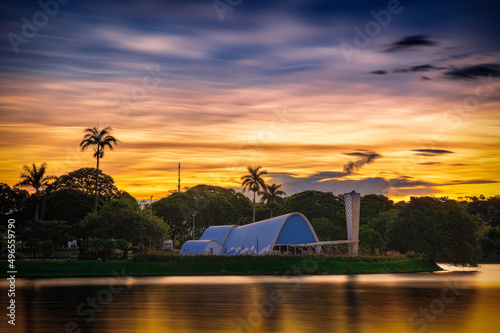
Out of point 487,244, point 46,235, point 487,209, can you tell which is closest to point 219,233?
point 46,235

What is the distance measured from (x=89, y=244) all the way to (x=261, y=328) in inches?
2021

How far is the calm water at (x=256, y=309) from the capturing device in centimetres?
2639

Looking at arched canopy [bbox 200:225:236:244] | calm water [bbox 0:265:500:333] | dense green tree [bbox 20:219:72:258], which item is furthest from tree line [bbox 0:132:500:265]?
calm water [bbox 0:265:500:333]

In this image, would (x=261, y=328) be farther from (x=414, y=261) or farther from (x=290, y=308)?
(x=414, y=261)

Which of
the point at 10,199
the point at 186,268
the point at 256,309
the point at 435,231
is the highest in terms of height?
the point at 10,199

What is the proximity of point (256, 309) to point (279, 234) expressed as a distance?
4856 cm

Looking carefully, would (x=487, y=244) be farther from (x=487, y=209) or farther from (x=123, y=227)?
(x=123, y=227)

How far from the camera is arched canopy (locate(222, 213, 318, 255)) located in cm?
8012

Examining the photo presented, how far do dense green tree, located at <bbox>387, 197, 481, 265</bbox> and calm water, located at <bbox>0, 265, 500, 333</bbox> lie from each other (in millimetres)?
37575

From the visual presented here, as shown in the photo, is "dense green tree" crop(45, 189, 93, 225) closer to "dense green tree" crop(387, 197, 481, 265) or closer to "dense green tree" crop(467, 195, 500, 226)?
"dense green tree" crop(387, 197, 481, 265)

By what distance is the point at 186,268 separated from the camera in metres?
69.1

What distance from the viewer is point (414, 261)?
3216 inches

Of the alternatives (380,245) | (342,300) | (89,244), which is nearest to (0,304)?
(342,300)

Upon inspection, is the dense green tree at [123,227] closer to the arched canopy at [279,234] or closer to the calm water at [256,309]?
the arched canopy at [279,234]
